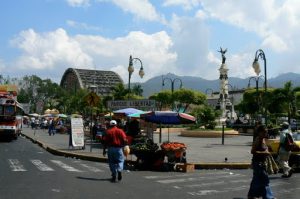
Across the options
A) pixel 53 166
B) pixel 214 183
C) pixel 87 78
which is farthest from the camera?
pixel 87 78

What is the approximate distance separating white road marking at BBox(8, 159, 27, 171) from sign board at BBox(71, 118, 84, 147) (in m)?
5.34

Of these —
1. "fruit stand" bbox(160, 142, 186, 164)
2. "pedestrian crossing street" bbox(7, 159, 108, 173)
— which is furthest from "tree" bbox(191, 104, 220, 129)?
"fruit stand" bbox(160, 142, 186, 164)

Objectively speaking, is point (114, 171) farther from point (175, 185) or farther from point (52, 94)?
point (52, 94)

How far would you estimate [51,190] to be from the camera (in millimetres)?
11320

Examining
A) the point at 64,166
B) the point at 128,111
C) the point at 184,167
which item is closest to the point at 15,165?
the point at 64,166

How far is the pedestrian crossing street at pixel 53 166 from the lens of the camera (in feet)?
52.0

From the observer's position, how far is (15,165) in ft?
55.6

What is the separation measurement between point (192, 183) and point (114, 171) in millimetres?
2102

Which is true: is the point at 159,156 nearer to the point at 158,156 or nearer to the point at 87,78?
the point at 158,156

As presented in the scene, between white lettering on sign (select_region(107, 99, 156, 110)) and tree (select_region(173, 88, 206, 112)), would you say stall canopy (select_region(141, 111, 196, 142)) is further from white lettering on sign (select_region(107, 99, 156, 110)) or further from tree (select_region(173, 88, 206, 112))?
tree (select_region(173, 88, 206, 112))

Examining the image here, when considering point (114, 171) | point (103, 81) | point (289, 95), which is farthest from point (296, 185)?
point (103, 81)

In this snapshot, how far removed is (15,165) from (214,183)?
24.0 feet

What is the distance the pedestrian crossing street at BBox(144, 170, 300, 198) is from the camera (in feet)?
38.2

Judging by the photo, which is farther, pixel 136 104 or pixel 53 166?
pixel 136 104
